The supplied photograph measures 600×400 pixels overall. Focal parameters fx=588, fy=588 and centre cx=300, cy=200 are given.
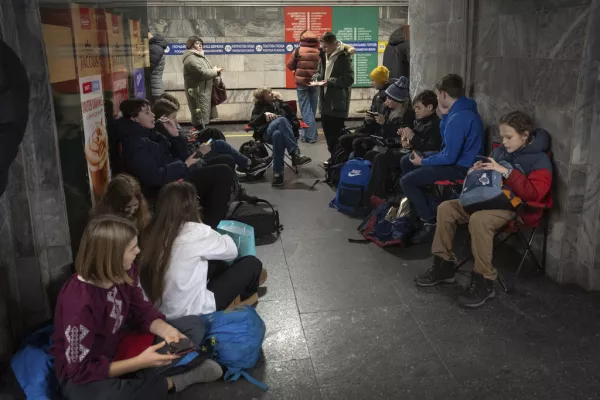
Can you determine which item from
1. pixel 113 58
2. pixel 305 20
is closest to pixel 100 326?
pixel 113 58

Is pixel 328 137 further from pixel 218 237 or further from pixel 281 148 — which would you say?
pixel 218 237

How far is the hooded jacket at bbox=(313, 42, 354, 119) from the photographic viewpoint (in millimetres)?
7871

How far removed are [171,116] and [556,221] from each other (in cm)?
343

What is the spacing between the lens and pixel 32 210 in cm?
334

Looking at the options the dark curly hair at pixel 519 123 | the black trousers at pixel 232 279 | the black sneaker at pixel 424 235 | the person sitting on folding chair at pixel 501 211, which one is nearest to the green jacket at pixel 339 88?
the black sneaker at pixel 424 235

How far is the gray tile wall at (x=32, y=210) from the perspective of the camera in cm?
313

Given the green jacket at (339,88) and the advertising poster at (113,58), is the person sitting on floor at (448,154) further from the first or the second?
the green jacket at (339,88)

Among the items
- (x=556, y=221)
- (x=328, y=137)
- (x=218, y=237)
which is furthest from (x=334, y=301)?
(x=328, y=137)

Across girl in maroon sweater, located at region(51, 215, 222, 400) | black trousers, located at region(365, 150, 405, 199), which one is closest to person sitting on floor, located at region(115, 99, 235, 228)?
black trousers, located at region(365, 150, 405, 199)

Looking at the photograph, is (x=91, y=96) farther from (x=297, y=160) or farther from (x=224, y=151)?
(x=297, y=160)

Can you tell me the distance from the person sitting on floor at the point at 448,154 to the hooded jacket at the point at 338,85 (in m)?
2.85

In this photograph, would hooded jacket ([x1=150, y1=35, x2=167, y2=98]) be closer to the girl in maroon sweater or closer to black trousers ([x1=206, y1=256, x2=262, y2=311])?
black trousers ([x1=206, y1=256, x2=262, y2=311])

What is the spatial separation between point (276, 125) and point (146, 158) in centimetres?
291

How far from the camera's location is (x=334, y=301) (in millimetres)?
4098
